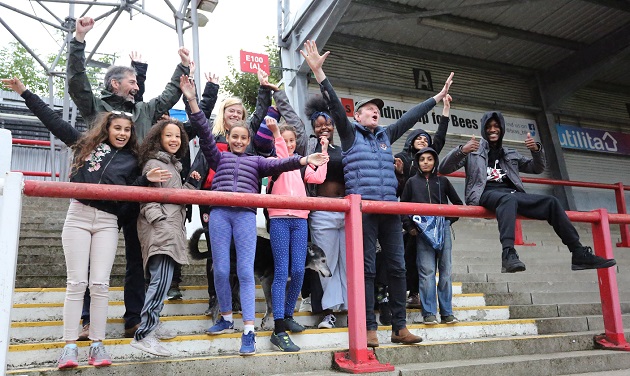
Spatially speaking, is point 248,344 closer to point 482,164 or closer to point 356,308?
point 356,308

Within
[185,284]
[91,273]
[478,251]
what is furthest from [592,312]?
[91,273]

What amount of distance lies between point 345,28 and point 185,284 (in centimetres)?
663

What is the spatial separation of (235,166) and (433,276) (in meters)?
1.89

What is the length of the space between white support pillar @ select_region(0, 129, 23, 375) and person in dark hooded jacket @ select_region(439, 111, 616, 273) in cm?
299

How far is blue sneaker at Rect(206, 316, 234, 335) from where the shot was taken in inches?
140

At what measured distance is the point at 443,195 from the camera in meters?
4.86

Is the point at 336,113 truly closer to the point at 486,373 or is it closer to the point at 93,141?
the point at 93,141

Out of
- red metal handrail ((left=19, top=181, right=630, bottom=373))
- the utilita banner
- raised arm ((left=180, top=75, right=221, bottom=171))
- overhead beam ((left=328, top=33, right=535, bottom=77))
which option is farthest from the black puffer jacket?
the utilita banner

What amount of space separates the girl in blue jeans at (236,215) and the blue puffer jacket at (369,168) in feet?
1.92

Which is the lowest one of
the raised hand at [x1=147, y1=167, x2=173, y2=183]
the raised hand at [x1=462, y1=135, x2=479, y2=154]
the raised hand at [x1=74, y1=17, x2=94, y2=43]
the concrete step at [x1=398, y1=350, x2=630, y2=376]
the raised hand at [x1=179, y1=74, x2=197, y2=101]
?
the concrete step at [x1=398, y1=350, x2=630, y2=376]

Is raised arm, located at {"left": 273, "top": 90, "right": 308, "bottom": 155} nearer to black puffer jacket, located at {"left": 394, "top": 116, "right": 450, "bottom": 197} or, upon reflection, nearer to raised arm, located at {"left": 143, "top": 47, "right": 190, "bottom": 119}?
raised arm, located at {"left": 143, "top": 47, "right": 190, "bottom": 119}

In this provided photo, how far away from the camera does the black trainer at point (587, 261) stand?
3918 mm

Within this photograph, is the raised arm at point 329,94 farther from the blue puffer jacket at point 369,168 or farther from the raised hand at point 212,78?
the raised hand at point 212,78

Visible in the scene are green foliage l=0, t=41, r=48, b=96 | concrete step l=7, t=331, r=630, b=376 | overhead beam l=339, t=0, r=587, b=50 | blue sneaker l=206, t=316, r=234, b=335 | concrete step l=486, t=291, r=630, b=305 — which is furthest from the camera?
green foliage l=0, t=41, r=48, b=96
